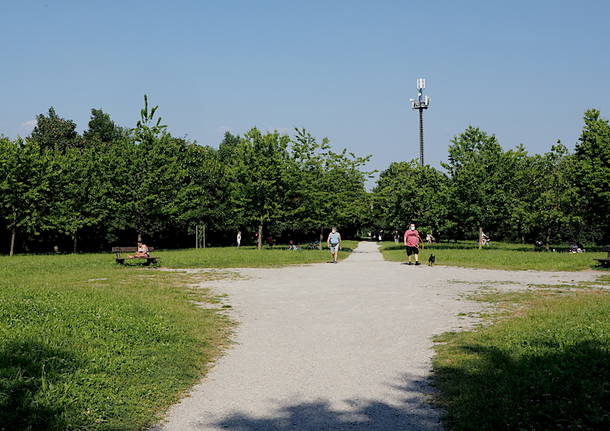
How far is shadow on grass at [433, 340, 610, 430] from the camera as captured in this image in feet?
15.8

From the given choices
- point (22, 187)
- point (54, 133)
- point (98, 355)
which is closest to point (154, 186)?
point (22, 187)

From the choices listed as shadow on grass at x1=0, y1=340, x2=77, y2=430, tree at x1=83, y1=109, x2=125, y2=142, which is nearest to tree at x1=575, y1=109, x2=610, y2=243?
shadow on grass at x1=0, y1=340, x2=77, y2=430

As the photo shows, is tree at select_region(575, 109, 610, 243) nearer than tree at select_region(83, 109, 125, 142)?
Yes

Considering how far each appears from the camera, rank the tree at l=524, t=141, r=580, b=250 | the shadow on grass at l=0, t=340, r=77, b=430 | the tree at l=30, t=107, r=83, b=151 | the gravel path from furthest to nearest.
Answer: the tree at l=30, t=107, r=83, b=151 → the tree at l=524, t=141, r=580, b=250 → the gravel path → the shadow on grass at l=0, t=340, r=77, b=430

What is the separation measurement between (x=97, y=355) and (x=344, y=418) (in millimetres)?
3473

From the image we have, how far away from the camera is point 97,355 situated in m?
6.91

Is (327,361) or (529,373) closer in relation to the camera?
(529,373)

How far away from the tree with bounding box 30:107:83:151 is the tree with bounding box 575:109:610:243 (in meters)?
50.0

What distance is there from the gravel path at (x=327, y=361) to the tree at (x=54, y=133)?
176ft

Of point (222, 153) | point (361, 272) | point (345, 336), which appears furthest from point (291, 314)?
point (222, 153)

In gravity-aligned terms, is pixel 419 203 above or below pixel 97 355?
above

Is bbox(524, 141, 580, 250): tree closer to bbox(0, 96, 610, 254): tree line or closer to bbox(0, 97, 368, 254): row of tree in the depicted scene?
bbox(0, 96, 610, 254): tree line

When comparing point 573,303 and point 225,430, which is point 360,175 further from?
point 225,430

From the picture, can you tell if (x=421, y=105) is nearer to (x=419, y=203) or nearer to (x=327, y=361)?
(x=419, y=203)
